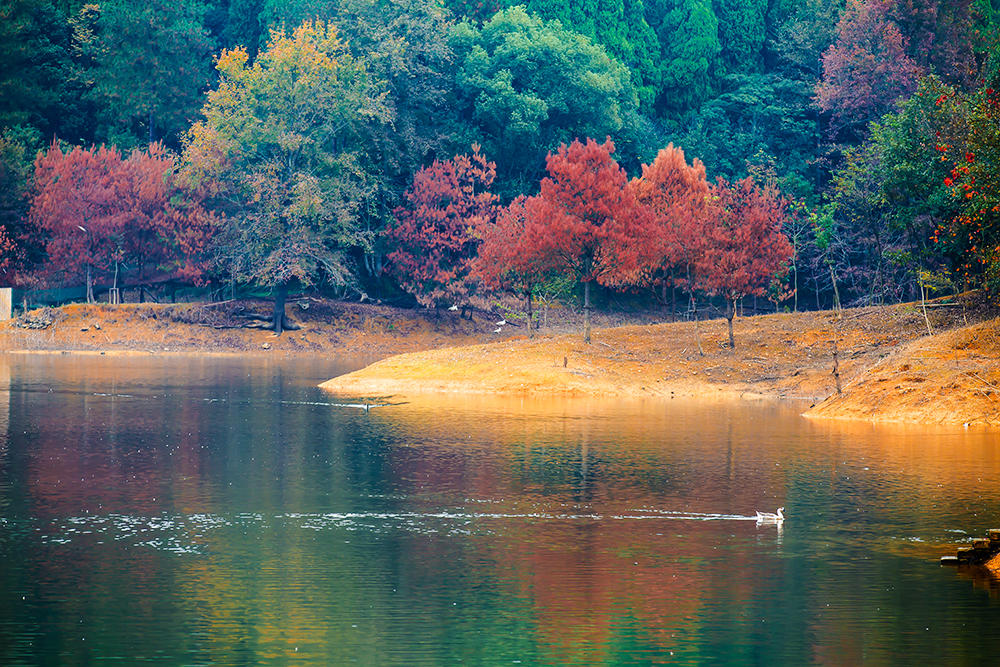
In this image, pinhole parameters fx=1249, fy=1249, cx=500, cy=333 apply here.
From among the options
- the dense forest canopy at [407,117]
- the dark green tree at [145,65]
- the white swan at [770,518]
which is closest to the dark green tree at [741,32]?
the dense forest canopy at [407,117]

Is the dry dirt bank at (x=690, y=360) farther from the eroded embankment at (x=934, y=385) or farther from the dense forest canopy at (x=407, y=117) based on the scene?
the dense forest canopy at (x=407, y=117)

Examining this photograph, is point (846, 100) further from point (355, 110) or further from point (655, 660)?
point (655, 660)

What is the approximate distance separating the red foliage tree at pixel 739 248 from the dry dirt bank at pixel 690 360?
269 cm

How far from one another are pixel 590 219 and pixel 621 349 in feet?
26.9

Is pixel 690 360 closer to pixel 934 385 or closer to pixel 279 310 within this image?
pixel 934 385

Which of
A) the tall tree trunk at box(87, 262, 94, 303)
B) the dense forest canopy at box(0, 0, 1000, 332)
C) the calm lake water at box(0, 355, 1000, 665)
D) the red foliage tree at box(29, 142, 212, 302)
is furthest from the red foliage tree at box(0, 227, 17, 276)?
the calm lake water at box(0, 355, 1000, 665)

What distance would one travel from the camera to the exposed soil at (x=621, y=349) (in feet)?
174

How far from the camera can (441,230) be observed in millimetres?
100062

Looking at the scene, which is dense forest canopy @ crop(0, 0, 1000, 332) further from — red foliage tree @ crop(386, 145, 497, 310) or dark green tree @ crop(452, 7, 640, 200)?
red foliage tree @ crop(386, 145, 497, 310)

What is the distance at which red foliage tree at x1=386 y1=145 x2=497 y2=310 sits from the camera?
324 feet

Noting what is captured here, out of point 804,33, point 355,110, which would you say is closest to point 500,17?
point 355,110

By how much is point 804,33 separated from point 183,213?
55.9 metres

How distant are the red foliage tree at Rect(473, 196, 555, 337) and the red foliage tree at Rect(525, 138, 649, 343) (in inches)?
17.0

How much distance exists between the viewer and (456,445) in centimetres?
4409
